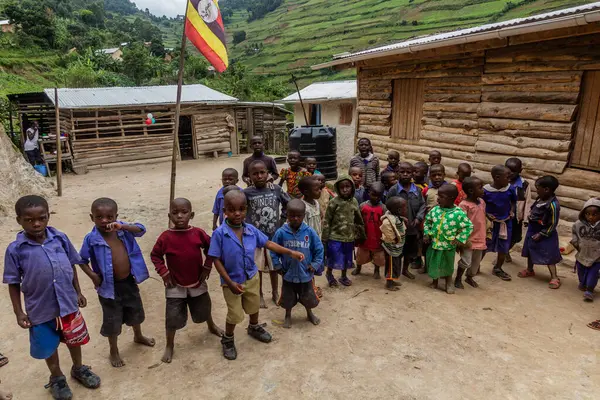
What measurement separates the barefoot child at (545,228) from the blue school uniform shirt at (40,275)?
4683 mm

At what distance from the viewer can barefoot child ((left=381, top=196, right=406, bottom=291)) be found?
13.8 ft

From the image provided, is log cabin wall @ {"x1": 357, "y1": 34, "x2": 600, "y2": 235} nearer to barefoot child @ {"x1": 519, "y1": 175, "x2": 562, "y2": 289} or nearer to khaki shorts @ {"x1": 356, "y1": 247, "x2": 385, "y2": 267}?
barefoot child @ {"x1": 519, "y1": 175, "x2": 562, "y2": 289}

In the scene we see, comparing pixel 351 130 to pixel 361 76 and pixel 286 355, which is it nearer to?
pixel 361 76

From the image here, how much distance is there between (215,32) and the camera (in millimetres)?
5336

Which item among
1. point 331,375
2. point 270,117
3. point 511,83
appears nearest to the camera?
point 331,375

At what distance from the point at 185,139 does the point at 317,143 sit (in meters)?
11.4

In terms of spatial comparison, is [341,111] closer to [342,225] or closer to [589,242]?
[342,225]

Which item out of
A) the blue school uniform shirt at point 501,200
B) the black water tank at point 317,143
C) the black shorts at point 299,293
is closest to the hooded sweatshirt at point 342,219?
the black shorts at point 299,293

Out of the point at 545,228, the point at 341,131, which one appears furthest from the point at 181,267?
the point at 341,131

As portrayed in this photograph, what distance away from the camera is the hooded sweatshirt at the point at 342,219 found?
4.28 metres

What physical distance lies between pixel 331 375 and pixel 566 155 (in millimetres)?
4830

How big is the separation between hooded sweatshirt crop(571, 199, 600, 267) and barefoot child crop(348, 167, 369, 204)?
7.61ft

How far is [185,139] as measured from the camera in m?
18.6

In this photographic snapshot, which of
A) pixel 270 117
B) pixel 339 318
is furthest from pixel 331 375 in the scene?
pixel 270 117
